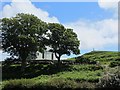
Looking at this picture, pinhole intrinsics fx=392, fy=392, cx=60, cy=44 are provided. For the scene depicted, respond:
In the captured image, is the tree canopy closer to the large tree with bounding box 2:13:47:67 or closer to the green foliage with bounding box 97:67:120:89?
the large tree with bounding box 2:13:47:67

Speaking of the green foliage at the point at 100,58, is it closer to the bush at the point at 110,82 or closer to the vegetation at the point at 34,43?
the vegetation at the point at 34,43

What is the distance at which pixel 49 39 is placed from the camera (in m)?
63.1

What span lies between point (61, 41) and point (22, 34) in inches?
245

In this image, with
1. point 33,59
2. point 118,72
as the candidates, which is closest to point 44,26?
point 33,59

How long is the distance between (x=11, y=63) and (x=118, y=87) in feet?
111

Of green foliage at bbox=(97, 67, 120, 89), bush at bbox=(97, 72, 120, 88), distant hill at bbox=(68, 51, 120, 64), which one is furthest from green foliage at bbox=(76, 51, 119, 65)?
bush at bbox=(97, 72, 120, 88)

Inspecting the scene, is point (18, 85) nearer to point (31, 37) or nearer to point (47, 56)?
point (31, 37)

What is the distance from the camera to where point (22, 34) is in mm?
61469

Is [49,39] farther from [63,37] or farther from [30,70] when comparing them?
[30,70]

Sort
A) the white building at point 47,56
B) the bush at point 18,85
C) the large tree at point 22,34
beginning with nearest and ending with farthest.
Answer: the bush at point 18,85, the large tree at point 22,34, the white building at point 47,56

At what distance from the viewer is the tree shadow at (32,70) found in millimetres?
55984

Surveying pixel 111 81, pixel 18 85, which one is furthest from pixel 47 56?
pixel 111 81

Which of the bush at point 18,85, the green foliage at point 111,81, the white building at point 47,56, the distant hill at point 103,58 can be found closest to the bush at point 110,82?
the green foliage at point 111,81

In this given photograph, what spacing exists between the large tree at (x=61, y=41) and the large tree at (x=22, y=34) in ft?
5.56
